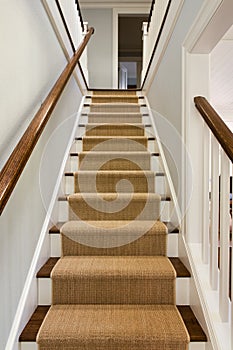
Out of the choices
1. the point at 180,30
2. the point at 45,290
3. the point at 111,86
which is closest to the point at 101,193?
the point at 45,290

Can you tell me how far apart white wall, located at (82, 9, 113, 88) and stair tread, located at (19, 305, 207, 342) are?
17.5ft

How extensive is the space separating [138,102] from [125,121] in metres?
0.75

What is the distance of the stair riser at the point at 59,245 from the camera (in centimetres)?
228

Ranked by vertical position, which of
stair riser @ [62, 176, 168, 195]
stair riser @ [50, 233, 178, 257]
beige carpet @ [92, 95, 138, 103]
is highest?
beige carpet @ [92, 95, 138, 103]

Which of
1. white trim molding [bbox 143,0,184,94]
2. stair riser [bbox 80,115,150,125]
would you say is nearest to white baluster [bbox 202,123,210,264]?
white trim molding [bbox 143,0,184,94]

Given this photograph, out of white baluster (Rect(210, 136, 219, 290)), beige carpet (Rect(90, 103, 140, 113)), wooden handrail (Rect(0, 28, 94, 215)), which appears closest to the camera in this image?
wooden handrail (Rect(0, 28, 94, 215))

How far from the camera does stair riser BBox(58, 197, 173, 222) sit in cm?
256

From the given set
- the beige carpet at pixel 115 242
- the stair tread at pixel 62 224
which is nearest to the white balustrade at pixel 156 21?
the stair tread at pixel 62 224

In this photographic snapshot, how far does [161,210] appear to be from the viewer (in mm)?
2586

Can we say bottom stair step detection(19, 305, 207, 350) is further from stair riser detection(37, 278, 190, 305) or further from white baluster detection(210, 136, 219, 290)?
white baluster detection(210, 136, 219, 290)

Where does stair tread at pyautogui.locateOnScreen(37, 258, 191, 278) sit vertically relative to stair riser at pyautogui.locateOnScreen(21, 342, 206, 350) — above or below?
above

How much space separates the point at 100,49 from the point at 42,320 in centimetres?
572

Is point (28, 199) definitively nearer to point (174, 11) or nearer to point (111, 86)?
point (174, 11)

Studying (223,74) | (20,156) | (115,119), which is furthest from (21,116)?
(223,74)
